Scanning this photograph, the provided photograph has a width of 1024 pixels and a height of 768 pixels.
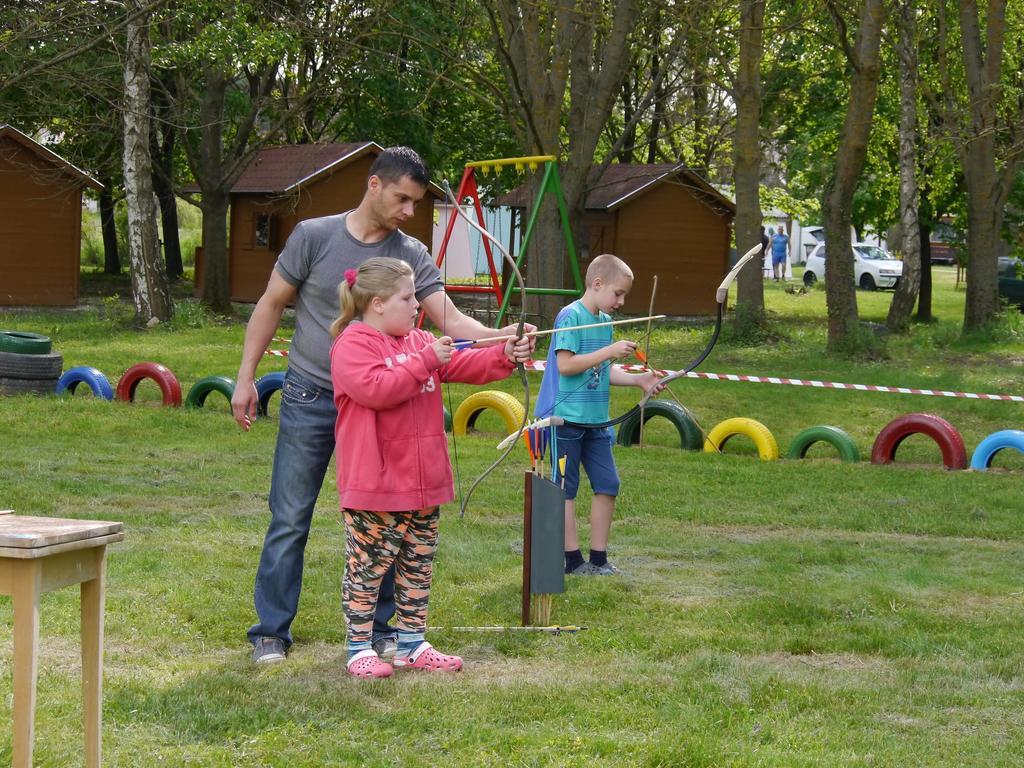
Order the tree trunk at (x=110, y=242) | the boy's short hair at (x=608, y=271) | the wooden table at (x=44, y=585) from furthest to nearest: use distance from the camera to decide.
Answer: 1. the tree trunk at (x=110, y=242)
2. the boy's short hair at (x=608, y=271)
3. the wooden table at (x=44, y=585)

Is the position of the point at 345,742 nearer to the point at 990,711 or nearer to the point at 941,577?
the point at 990,711

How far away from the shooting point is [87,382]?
13391mm

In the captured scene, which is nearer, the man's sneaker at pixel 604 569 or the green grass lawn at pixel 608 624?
the green grass lawn at pixel 608 624

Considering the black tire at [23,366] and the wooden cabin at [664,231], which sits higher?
the wooden cabin at [664,231]

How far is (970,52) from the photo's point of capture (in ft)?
66.3

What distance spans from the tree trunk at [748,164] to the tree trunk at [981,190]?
3.13m

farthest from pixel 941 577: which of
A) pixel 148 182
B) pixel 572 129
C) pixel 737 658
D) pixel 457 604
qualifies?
pixel 148 182

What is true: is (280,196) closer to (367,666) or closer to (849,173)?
(849,173)

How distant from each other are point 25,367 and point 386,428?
9551mm

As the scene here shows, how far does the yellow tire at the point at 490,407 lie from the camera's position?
11.7 meters

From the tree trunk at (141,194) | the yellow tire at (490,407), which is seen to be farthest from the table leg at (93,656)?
the tree trunk at (141,194)

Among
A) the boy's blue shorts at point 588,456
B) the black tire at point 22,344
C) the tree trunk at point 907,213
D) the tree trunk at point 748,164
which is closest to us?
the boy's blue shorts at point 588,456

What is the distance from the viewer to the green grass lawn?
160 inches

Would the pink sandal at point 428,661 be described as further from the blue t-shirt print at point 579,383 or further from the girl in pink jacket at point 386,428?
the blue t-shirt print at point 579,383
